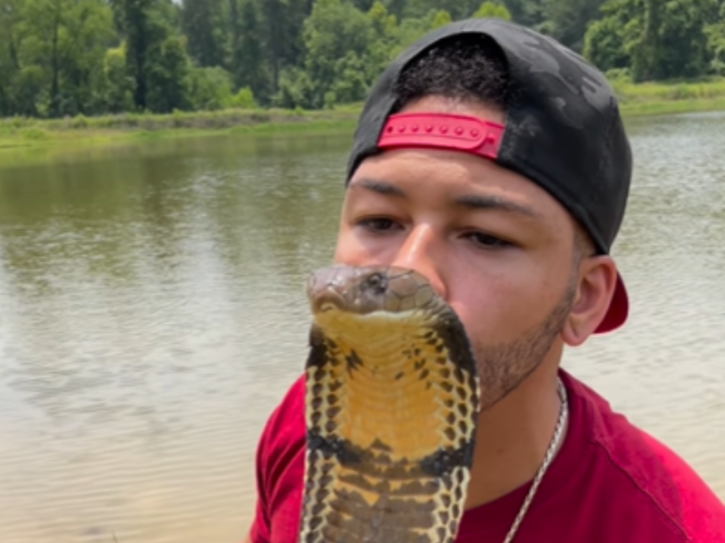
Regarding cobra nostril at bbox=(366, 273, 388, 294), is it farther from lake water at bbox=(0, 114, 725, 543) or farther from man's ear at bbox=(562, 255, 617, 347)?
lake water at bbox=(0, 114, 725, 543)

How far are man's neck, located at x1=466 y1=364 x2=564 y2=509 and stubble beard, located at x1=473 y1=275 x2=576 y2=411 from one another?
61 mm

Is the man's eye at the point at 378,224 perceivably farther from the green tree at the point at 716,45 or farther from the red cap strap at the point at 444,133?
the green tree at the point at 716,45

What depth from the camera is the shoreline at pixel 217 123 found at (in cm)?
4216

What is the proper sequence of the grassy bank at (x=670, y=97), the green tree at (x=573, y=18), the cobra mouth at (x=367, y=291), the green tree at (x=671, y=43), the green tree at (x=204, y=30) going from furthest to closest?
the green tree at (x=204, y=30), the green tree at (x=573, y=18), the green tree at (x=671, y=43), the grassy bank at (x=670, y=97), the cobra mouth at (x=367, y=291)

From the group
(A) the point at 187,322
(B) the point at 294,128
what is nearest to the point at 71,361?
(A) the point at 187,322

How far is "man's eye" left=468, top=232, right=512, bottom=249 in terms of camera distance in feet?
5.27

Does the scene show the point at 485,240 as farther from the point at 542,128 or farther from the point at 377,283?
the point at 377,283

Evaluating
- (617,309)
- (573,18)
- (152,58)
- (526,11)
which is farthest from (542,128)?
(526,11)

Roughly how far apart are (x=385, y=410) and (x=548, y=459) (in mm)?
484

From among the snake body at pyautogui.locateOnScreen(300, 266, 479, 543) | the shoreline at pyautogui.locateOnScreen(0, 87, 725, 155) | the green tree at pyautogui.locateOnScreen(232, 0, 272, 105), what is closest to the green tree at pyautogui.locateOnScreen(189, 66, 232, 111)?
the green tree at pyautogui.locateOnScreen(232, 0, 272, 105)

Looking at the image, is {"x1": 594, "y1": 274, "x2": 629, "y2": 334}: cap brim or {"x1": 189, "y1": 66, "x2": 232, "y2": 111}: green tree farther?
{"x1": 189, "y1": 66, "x2": 232, "y2": 111}: green tree

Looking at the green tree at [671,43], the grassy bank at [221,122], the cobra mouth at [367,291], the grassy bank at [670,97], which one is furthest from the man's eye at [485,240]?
the green tree at [671,43]

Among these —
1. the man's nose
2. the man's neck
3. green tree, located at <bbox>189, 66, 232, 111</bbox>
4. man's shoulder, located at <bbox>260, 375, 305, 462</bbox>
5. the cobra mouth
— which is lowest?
green tree, located at <bbox>189, 66, 232, 111</bbox>

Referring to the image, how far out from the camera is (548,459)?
1.78 meters
